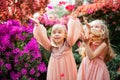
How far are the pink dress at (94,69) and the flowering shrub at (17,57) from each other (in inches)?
54.6

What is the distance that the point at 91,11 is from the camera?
7.90m

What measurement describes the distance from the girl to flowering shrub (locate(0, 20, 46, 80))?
4.60 ft

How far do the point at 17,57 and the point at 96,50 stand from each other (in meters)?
1.76

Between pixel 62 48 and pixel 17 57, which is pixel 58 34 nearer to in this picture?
pixel 62 48

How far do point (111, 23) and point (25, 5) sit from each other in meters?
2.26

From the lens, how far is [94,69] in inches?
206

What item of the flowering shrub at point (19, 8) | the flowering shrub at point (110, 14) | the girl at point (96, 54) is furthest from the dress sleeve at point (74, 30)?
the flowering shrub at point (19, 8)

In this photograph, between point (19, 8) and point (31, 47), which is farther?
point (19, 8)

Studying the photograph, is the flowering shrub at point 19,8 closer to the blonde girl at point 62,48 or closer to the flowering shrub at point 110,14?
the flowering shrub at point 110,14

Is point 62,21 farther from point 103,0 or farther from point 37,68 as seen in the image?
point 37,68

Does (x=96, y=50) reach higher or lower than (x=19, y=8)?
lower

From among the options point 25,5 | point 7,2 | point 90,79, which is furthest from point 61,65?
point 25,5

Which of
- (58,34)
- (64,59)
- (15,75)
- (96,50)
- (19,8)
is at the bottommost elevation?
(15,75)

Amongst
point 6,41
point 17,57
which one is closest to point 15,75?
point 17,57
